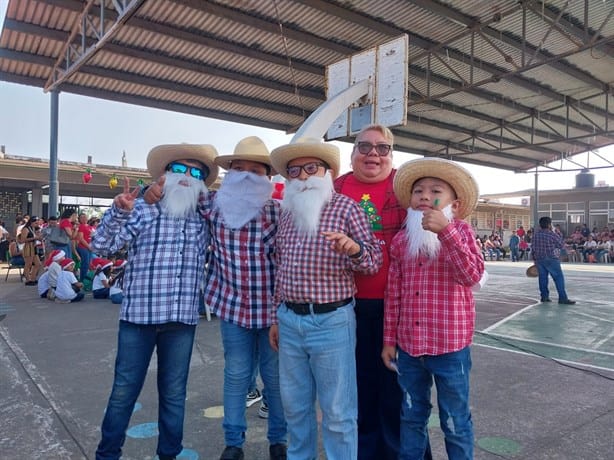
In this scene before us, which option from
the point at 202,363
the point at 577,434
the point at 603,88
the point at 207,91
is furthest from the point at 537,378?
the point at 603,88

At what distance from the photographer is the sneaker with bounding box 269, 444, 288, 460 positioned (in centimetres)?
262

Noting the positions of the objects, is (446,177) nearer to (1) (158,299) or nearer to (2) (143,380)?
(1) (158,299)

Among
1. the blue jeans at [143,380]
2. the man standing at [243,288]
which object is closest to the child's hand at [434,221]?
the man standing at [243,288]

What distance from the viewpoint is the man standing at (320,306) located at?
2.15 metres

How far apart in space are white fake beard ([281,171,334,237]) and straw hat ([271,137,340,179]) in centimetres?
10

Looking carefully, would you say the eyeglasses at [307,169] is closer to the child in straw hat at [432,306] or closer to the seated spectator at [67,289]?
the child in straw hat at [432,306]

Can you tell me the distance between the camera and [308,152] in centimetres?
239

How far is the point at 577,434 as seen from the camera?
2920mm

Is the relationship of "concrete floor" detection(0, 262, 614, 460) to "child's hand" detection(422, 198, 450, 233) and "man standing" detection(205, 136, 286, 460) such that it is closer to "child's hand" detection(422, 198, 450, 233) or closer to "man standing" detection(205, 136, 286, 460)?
"man standing" detection(205, 136, 286, 460)

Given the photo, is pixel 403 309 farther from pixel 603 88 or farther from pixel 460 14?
pixel 603 88

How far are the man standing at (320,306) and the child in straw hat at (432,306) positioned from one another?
0.20m

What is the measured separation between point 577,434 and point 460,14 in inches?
336

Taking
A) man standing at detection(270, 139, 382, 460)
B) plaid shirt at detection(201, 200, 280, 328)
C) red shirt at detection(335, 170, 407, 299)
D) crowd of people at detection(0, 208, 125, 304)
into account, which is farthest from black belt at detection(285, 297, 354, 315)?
crowd of people at detection(0, 208, 125, 304)

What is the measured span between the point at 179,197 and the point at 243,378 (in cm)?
107
